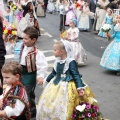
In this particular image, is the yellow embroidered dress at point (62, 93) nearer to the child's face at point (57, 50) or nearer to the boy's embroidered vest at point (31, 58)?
the child's face at point (57, 50)

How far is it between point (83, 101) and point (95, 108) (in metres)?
0.24

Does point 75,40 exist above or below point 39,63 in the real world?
below

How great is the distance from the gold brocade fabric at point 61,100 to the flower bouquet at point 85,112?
136 mm

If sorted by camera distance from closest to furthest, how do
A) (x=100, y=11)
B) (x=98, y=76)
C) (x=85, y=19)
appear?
(x=98, y=76) → (x=100, y=11) → (x=85, y=19)

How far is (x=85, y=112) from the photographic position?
487 centimetres

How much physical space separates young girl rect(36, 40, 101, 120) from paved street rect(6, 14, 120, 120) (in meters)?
1.41

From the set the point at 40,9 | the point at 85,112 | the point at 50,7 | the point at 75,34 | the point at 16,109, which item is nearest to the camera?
the point at 16,109

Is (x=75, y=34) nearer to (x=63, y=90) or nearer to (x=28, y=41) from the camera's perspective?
(x=28, y=41)

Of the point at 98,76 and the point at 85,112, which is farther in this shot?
the point at 98,76

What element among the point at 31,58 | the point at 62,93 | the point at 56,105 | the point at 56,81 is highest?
the point at 31,58

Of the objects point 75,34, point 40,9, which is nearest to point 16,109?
point 75,34

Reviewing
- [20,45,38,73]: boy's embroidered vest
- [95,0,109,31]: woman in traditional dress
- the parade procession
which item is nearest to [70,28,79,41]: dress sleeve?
the parade procession

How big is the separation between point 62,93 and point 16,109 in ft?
4.63

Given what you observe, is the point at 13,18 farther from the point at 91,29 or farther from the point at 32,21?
the point at 91,29
